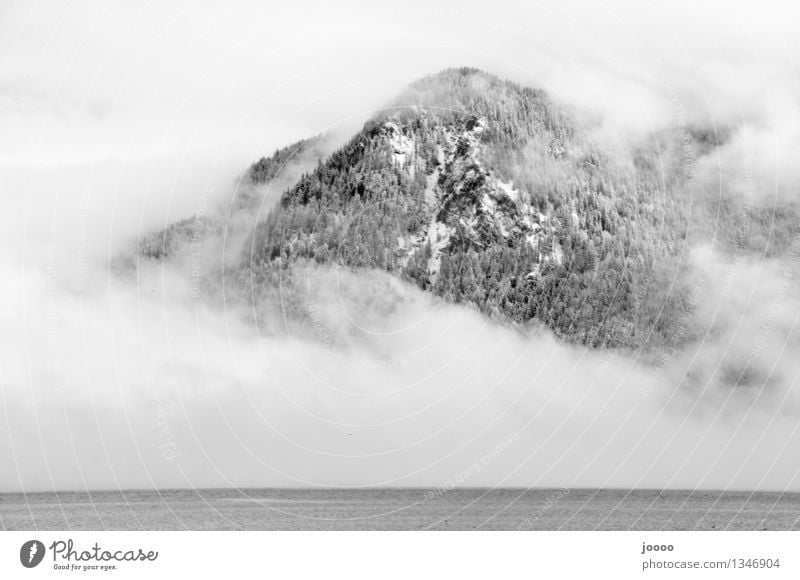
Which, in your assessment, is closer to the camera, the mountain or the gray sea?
the gray sea

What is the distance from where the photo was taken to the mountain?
67.3 meters

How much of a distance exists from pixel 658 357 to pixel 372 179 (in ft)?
93.6
